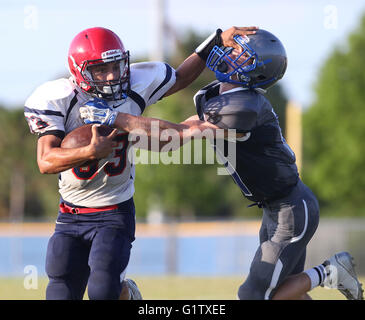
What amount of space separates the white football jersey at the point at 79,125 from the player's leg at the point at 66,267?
0.31 m

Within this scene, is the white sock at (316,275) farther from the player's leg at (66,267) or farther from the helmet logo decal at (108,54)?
the helmet logo decal at (108,54)

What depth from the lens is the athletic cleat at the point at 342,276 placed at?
501 centimetres

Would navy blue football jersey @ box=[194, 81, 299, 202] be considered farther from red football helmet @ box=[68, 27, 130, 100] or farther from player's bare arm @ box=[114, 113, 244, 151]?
red football helmet @ box=[68, 27, 130, 100]

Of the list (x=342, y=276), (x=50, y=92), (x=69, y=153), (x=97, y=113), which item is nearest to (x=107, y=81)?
(x=97, y=113)

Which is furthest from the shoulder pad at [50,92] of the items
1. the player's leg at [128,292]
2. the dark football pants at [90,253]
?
the player's leg at [128,292]

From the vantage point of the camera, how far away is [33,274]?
40.7 ft

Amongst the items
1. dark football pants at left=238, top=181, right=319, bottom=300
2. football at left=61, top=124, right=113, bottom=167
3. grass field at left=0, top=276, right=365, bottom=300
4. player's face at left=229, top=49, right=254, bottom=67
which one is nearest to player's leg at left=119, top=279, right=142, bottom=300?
dark football pants at left=238, top=181, right=319, bottom=300

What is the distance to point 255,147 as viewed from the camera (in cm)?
454

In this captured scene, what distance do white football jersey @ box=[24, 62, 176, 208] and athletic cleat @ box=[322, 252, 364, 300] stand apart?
5.58 feet

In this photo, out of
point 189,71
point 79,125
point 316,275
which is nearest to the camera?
point 79,125

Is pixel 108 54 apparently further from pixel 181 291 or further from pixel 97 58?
pixel 181 291

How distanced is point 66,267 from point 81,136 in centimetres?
97

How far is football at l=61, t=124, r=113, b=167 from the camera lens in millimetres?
4410
